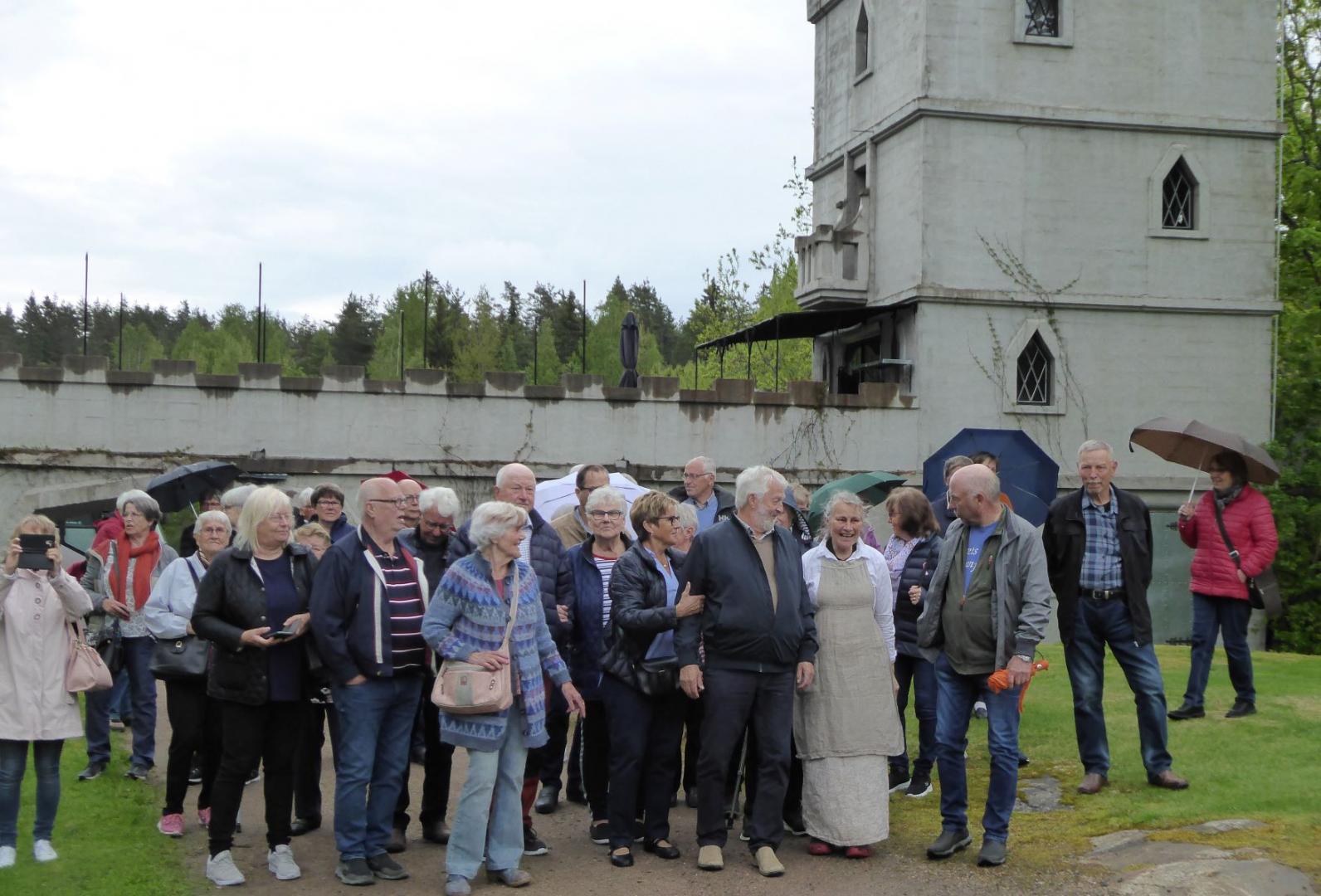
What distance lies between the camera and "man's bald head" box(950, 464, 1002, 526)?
8.26 m

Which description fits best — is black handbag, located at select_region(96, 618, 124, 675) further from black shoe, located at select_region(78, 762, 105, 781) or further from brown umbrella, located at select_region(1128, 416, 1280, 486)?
brown umbrella, located at select_region(1128, 416, 1280, 486)

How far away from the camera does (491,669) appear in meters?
7.61

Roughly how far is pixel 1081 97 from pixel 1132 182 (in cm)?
175

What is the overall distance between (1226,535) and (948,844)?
4386 mm

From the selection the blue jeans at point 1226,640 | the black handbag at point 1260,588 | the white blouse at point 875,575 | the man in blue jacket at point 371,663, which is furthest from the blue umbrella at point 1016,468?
the man in blue jacket at point 371,663

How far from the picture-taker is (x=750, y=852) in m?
8.41

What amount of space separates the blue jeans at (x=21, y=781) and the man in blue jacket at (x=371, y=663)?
1.71 m

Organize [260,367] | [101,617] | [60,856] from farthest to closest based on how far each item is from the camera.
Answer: [260,367], [101,617], [60,856]

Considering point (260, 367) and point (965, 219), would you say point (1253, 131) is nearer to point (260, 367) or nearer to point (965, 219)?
point (965, 219)

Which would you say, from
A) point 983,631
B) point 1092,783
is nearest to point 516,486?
point 983,631

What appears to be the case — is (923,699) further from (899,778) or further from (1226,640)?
(1226,640)

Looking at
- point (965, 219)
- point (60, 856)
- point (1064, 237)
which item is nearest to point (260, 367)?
point (965, 219)

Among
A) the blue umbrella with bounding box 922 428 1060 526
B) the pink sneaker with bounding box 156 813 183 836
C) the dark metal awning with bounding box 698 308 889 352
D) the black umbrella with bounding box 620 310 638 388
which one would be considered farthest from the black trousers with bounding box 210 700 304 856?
the dark metal awning with bounding box 698 308 889 352

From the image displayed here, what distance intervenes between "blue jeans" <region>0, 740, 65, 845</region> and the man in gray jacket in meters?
5.08
